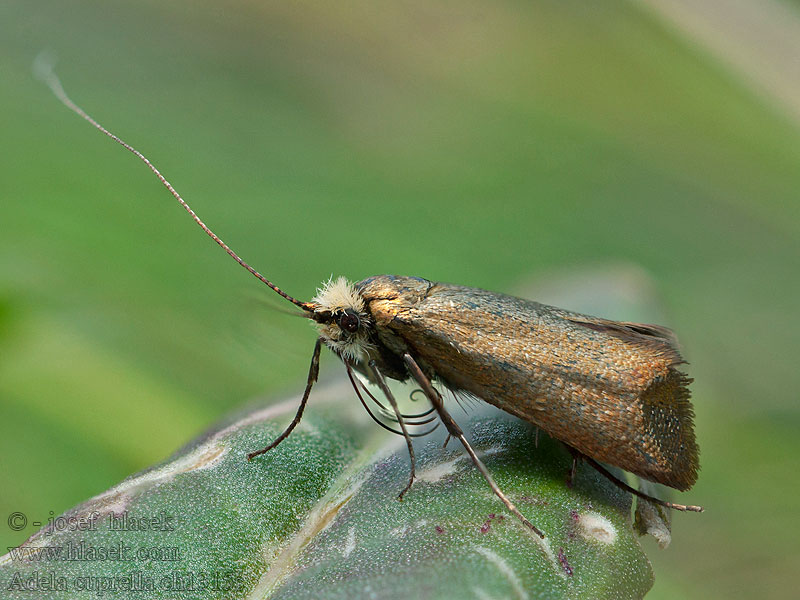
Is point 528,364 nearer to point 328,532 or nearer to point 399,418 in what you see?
point 399,418

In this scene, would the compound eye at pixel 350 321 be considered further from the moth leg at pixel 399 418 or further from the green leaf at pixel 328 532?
the green leaf at pixel 328 532

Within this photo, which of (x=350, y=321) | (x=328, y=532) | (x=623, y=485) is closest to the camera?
(x=328, y=532)

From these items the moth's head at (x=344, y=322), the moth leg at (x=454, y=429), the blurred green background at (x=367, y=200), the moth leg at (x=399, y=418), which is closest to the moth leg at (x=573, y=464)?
the moth leg at (x=454, y=429)

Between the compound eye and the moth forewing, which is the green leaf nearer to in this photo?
the moth forewing

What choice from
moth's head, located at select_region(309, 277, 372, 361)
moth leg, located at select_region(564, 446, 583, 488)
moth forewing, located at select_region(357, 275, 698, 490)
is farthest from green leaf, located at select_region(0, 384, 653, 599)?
moth's head, located at select_region(309, 277, 372, 361)

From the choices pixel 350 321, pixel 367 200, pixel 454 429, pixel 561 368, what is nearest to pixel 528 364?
pixel 561 368

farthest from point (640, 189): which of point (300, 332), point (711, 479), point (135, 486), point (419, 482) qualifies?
point (135, 486)
